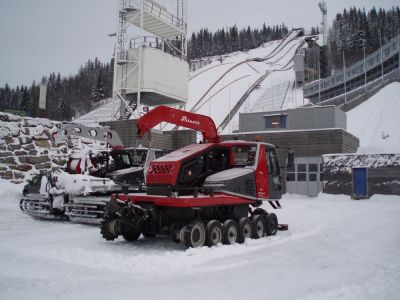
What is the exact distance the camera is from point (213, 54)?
144 metres

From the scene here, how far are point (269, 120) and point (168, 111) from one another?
20.3m

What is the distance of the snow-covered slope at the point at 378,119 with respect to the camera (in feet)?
119

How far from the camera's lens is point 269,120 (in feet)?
96.3

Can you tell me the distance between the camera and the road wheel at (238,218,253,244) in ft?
31.7

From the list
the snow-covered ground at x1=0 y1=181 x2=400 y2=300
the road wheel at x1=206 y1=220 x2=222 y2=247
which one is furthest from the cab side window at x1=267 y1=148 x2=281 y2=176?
the road wheel at x1=206 y1=220 x2=222 y2=247

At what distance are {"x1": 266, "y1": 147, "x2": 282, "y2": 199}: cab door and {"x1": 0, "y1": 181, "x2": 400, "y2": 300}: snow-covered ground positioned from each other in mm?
1188

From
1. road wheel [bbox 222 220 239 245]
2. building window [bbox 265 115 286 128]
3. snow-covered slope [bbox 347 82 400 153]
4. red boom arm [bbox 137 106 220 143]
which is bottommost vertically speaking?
road wheel [bbox 222 220 239 245]

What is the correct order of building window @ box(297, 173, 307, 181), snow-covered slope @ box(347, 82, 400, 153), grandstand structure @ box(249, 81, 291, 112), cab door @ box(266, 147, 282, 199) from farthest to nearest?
grandstand structure @ box(249, 81, 291, 112), snow-covered slope @ box(347, 82, 400, 153), building window @ box(297, 173, 307, 181), cab door @ box(266, 147, 282, 199)

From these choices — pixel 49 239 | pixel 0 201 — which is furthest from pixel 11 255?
pixel 0 201

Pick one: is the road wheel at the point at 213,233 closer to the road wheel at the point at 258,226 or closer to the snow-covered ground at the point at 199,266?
the snow-covered ground at the point at 199,266

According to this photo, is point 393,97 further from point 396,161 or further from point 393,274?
point 393,274

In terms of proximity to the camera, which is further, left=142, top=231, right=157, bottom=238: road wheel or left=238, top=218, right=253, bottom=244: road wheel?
left=142, top=231, right=157, bottom=238: road wheel

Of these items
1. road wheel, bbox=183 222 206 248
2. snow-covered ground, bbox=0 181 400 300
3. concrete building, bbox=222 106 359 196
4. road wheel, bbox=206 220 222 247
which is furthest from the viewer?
concrete building, bbox=222 106 359 196

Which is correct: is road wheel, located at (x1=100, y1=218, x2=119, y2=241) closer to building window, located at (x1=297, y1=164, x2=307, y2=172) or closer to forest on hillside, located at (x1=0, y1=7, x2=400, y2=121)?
building window, located at (x1=297, y1=164, x2=307, y2=172)
